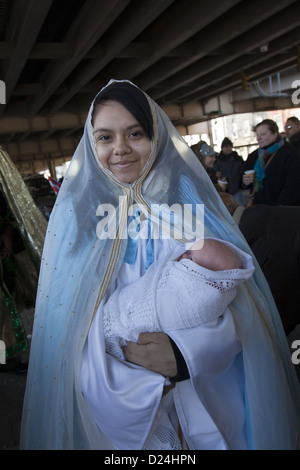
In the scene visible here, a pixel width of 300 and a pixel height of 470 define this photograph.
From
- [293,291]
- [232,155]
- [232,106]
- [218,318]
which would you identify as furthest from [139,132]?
[232,106]

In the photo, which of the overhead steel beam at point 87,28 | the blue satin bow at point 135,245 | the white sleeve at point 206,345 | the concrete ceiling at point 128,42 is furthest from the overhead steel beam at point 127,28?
the white sleeve at point 206,345

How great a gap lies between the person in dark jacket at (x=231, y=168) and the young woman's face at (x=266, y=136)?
153cm

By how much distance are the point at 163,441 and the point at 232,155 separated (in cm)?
578

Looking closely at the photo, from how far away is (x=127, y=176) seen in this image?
4.62 feet

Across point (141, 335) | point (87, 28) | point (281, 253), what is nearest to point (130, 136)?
point (141, 335)

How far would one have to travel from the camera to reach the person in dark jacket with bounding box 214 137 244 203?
5.83m

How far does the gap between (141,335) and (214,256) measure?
12.4 inches

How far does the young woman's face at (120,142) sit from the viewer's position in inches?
54.4

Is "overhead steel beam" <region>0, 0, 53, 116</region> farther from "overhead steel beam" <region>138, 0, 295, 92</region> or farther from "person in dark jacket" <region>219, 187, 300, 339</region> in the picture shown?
"person in dark jacket" <region>219, 187, 300, 339</region>

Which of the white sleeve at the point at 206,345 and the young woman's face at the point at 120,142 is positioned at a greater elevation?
the young woman's face at the point at 120,142

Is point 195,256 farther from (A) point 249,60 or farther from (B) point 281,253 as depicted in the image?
(A) point 249,60

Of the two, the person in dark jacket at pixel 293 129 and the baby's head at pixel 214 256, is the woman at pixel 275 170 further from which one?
the baby's head at pixel 214 256

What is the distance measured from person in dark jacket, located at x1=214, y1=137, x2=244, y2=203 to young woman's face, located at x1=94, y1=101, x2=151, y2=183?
448 cm
